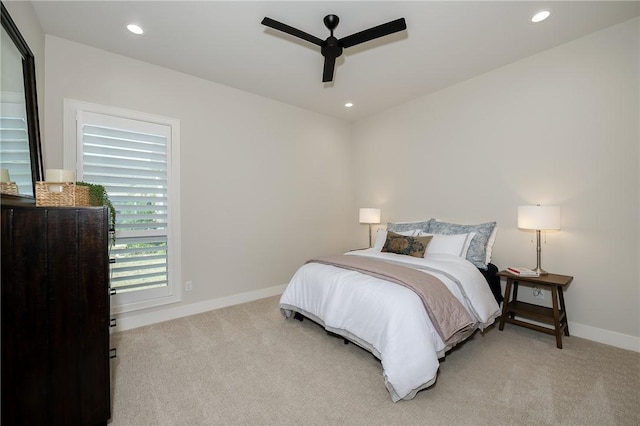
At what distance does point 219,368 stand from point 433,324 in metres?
1.65

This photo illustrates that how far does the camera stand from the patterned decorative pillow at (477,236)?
3.15 metres

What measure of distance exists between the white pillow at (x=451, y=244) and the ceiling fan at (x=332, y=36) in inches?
84.9

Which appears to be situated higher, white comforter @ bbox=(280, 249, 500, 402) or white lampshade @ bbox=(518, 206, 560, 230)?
white lampshade @ bbox=(518, 206, 560, 230)

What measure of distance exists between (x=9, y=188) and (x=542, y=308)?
4.26 m

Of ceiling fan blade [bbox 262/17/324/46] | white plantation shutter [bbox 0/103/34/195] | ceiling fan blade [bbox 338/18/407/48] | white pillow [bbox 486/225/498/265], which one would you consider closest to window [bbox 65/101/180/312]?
white plantation shutter [bbox 0/103/34/195]

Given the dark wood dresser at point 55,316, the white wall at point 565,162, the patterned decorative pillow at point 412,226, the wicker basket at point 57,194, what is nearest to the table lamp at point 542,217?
the white wall at point 565,162

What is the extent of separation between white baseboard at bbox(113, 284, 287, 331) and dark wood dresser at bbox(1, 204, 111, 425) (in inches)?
65.1

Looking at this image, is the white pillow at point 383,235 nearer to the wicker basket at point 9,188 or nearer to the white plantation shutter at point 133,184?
the white plantation shutter at point 133,184

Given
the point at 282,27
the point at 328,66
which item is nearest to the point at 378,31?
the point at 328,66

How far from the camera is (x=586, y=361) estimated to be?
2352mm

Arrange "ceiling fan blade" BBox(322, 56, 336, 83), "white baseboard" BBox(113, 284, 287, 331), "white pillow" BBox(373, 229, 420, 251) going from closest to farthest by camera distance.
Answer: "ceiling fan blade" BBox(322, 56, 336, 83) < "white baseboard" BBox(113, 284, 287, 331) < "white pillow" BBox(373, 229, 420, 251)

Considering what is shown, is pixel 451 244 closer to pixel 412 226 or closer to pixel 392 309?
pixel 412 226

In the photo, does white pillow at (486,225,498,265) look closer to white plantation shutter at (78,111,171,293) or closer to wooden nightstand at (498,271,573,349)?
wooden nightstand at (498,271,573,349)

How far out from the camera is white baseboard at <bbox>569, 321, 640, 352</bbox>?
8.30 ft
